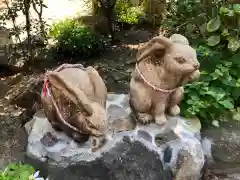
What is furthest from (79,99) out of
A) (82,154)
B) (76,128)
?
(82,154)

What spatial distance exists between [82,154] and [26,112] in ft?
4.28

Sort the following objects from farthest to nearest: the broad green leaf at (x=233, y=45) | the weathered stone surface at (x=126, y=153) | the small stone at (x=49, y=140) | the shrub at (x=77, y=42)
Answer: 1. the shrub at (x=77, y=42)
2. the broad green leaf at (x=233, y=45)
3. the small stone at (x=49, y=140)
4. the weathered stone surface at (x=126, y=153)

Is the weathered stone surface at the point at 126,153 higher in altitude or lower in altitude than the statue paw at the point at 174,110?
lower

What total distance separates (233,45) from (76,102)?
2.08 meters

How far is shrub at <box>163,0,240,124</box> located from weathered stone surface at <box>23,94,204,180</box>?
0.37m

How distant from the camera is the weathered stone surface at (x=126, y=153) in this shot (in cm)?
289

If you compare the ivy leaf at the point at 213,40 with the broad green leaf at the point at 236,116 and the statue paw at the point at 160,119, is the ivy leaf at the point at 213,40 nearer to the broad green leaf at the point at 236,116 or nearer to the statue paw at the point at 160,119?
the broad green leaf at the point at 236,116

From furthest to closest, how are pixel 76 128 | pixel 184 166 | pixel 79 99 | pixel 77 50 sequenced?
pixel 77 50 → pixel 184 166 → pixel 76 128 → pixel 79 99

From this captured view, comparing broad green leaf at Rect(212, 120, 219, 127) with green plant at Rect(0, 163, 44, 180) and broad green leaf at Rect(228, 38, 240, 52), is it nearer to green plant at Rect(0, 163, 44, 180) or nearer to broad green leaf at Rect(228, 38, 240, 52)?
broad green leaf at Rect(228, 38, 240, 52)

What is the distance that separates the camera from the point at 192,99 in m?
3.62

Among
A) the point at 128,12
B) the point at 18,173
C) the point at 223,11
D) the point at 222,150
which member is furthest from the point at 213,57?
the point at 128,12

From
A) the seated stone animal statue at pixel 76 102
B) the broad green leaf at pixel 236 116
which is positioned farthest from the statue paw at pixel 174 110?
the broad green leaf at pixel 236 116

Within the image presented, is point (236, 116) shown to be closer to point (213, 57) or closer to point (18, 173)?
point (213, 57)

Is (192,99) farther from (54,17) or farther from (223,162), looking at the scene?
(54,17)
